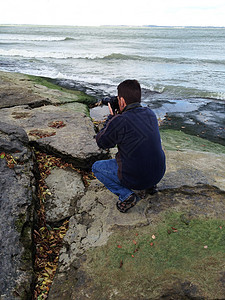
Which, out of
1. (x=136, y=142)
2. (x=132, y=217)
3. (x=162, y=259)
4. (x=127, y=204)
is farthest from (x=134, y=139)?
(x=162, y=259)

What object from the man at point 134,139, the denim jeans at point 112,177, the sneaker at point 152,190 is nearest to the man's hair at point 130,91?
the man at point 134,139

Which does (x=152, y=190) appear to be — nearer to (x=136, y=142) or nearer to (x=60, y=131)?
(x=136, y=142)

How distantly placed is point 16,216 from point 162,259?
1.54 meters

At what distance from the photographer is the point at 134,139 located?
99.7 inches

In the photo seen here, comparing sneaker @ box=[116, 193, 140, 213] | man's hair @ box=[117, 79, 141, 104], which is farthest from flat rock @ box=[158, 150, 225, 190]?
man's hair @ box=[117, 79, 141, 104]

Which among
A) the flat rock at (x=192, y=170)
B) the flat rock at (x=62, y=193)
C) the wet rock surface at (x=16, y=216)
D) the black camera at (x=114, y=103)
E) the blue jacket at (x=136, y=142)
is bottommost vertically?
the flat rock at (x=62, y=193)

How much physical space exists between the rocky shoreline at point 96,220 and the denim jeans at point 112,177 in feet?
→ 0.70

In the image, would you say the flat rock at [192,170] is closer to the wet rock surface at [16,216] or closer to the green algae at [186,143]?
the green algae at [186,143]

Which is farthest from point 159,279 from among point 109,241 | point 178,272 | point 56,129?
point 56,129

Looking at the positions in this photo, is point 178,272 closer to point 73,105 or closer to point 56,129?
point 56,129

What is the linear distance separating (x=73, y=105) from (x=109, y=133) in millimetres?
5165

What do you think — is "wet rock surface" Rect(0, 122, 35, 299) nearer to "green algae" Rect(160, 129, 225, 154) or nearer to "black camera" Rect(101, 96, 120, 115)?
"black camera" Rect(101, 96, 120, 115)

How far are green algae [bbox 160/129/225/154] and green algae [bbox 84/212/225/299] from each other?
2.68 meters

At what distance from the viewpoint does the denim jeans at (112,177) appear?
292cm
